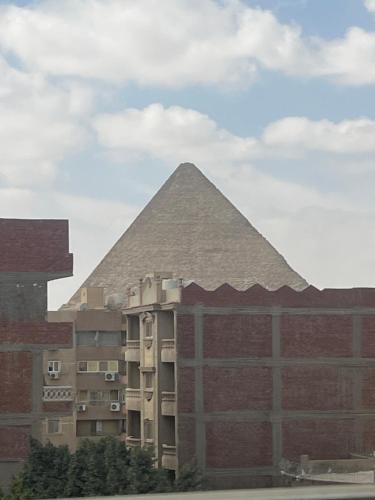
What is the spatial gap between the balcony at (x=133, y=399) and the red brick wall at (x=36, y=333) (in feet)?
50.1

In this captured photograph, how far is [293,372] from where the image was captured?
111ft

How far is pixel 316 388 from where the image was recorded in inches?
1335

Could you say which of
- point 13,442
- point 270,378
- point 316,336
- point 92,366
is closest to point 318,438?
point 270,378

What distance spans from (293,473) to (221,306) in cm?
570

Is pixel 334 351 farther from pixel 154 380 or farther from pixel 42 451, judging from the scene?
pixel 42 451

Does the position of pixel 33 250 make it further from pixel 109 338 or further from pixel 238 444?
pixel 109 338

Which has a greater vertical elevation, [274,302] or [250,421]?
[274,302]

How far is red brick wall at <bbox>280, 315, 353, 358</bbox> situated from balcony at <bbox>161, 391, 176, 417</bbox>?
3.99 meters

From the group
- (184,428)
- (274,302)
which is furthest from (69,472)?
(274,302)

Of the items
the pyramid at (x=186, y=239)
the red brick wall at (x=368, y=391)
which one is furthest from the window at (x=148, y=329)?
the pyramid at (x=186, y=239)

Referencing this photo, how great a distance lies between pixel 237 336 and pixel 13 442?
11173 mm

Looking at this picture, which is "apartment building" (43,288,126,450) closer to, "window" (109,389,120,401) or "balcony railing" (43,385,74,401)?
"window" (109,389,120,401)

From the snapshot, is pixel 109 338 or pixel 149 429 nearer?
pixel 149 429

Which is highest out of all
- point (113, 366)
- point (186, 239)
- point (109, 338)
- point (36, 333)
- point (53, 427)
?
point (186, 239)
